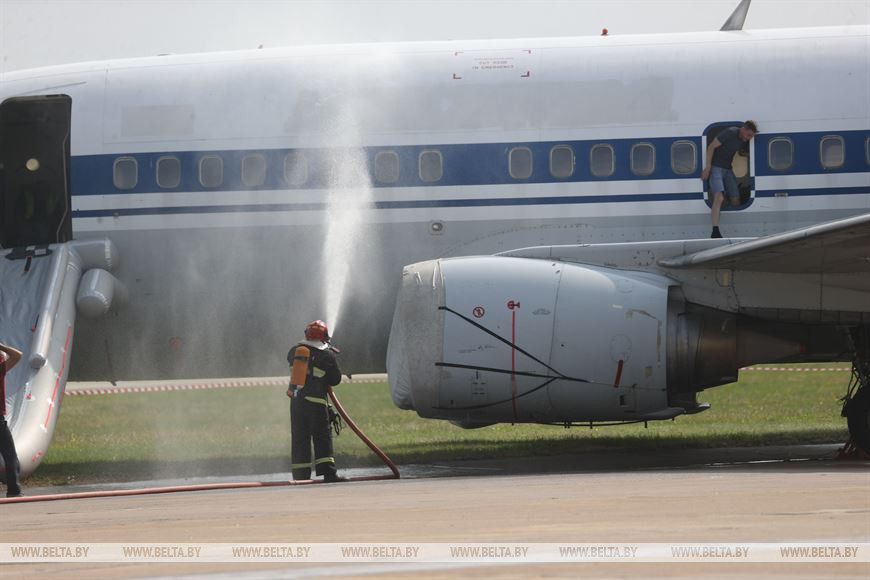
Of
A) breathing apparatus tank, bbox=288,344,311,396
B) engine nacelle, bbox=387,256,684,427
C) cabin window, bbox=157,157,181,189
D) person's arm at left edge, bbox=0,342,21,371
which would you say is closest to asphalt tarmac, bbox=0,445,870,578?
engine nacelle, bbox=387,256,684,427

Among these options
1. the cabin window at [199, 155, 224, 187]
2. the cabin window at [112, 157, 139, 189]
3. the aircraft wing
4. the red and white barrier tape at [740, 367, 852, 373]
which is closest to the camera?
the aircraft wing

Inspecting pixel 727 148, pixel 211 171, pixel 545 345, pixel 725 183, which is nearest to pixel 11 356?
pixel 211 171

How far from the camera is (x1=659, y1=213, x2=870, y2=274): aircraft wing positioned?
40.3 feet

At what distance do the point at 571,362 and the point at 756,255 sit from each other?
2.19 m

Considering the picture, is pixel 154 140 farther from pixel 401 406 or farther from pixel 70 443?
pixel 70 443

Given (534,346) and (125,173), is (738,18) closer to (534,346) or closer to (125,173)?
(534,346)

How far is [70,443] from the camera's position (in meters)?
19.5

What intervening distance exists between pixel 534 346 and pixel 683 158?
3.31m

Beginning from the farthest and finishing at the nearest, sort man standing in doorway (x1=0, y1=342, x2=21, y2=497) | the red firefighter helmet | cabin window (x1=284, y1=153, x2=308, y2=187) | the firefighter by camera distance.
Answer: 1. cabin window (x1=284, y1=153, x2=308, y2=187)
2. the red firefighter helmet
3. the firefighter
4. man standing in doorway (x1=0, y1=342, x2=21, y2=497)

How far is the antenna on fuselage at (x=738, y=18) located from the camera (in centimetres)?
1584

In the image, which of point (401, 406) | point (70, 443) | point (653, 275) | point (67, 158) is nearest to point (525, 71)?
point (653, 275)

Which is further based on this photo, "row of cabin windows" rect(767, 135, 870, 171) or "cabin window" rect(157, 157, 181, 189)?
"cabin window" rect(157, 157, 181, 189)

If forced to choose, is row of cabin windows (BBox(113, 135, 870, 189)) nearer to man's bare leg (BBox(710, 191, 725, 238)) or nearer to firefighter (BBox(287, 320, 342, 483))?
man's bare leg (BBox(710, 191, 725, 238))

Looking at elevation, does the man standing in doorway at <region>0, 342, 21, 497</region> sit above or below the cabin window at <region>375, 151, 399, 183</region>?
below
